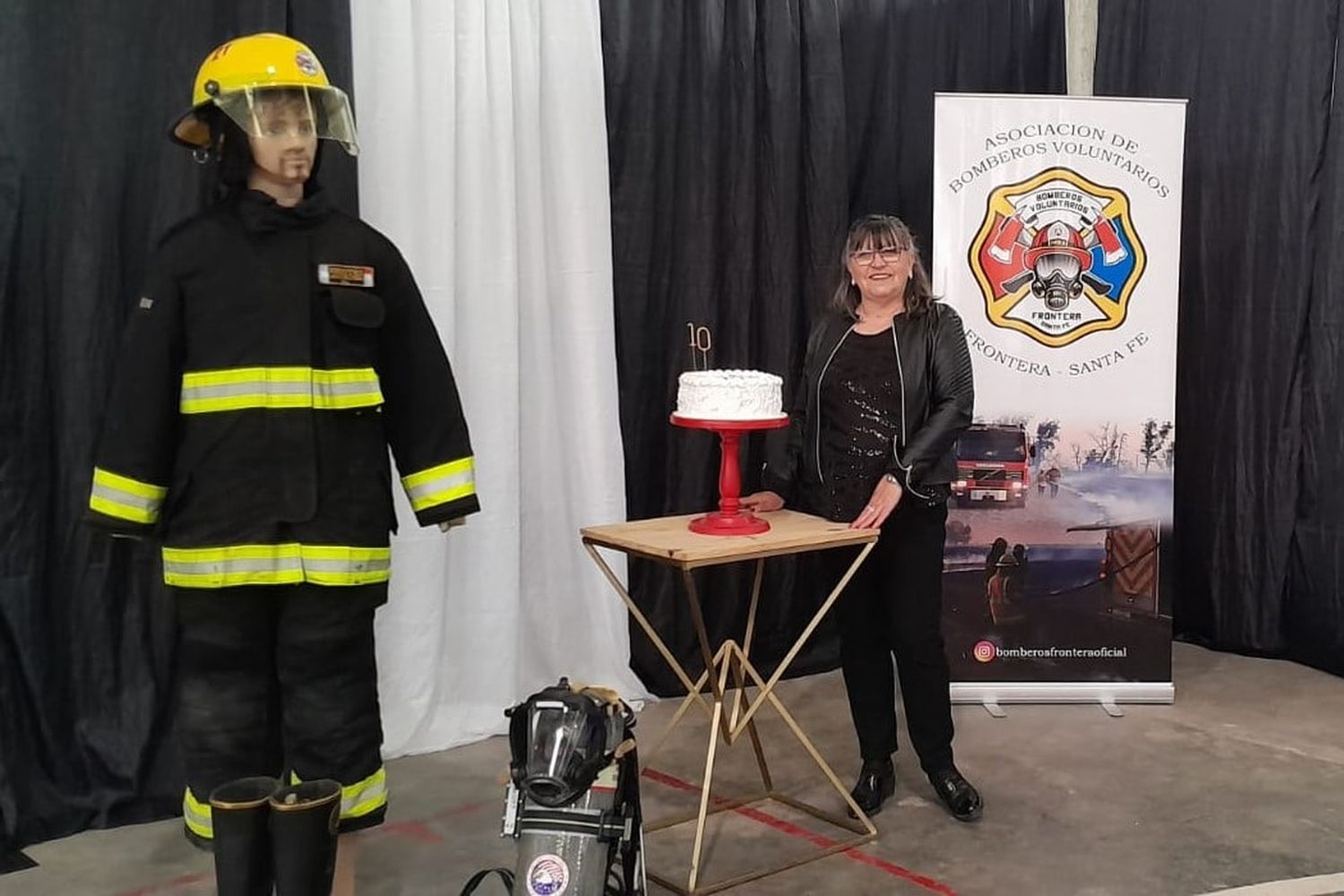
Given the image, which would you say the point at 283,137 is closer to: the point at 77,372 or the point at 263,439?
the point at 263,439

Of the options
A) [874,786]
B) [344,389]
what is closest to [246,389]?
[344,389]

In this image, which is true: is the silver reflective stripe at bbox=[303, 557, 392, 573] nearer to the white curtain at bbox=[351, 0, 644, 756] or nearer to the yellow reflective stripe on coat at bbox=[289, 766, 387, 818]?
the yellow reflective stripe on coat at bbox=[289, 766, 387, 818]

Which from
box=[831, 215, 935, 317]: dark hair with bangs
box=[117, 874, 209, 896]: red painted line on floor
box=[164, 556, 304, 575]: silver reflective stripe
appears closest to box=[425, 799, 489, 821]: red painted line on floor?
box=[117, 874, 209, 896]: red painted line on floor

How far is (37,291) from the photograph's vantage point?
2896mm

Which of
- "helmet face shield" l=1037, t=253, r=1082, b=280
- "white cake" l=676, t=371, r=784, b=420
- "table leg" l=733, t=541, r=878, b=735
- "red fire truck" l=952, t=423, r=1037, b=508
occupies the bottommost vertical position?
"table leg" l=733, t=541, r=878, b=735

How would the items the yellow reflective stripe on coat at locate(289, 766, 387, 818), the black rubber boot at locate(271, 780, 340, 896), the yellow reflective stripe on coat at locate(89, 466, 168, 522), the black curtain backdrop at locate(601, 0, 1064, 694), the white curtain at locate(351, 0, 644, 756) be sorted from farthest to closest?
the black curtain backdrop at locate(601, 0, 1064, 694), the white curtain at locate(351, 0, 644, 756), the yellow reflective stripe on coat at locate(289, 766, 387, 818), the yellow reflective stripe on coat at locate(89, 466, 168, 522), the black rubber boot at locate(271, 780, 340, 896)

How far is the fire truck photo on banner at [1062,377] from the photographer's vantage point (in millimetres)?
3898

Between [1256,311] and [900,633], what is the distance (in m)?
2.33

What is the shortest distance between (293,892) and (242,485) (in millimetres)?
675

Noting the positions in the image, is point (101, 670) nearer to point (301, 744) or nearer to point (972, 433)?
point (301, 744)

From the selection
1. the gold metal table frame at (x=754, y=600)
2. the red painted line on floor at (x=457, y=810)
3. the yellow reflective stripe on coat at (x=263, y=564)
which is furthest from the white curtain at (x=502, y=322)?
the yellow reflective stripe on coat at (x=263, y=564)

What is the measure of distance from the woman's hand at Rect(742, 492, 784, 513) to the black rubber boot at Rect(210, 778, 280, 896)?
1.32 m

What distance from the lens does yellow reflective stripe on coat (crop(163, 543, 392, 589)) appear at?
2174mm

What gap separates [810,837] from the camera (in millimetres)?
2891
